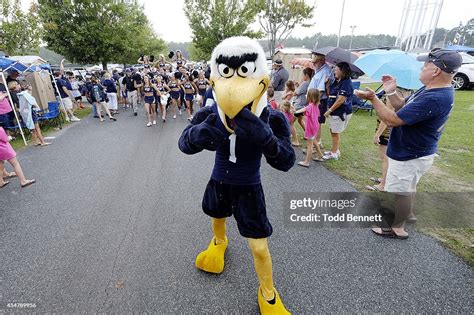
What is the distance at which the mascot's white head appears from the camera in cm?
142

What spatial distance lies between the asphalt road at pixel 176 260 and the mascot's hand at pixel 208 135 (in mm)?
1399

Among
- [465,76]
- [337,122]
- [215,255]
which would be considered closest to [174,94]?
[337,122]

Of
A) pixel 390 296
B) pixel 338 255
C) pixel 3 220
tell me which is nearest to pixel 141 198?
pixel 3 220

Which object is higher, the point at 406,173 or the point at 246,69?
the point at 246,69

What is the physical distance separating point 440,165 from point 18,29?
15.6m

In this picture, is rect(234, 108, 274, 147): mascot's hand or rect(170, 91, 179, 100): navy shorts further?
rect(170, 91, 179, 100): navy shorts

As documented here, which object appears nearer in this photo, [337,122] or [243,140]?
[243,140]

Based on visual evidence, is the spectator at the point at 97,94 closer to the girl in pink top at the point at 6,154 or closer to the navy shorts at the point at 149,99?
the navy shorts at the point at 149,99

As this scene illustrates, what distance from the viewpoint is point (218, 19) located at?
18.6 m

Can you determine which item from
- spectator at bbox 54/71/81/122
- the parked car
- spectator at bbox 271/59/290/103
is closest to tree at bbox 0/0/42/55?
spectator at bbox 54/71/81/122

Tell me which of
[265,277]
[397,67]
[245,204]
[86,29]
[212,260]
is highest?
[86,29]

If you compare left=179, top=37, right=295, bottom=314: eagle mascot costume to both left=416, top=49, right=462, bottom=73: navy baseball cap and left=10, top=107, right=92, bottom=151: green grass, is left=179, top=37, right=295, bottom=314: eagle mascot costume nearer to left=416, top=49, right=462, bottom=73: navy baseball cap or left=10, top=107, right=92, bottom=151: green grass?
left=416, top=49, right=462, bottom=73: navy baseball cap

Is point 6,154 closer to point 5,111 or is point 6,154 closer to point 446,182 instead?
point 5,111

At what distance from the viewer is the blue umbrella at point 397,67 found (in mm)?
3274
